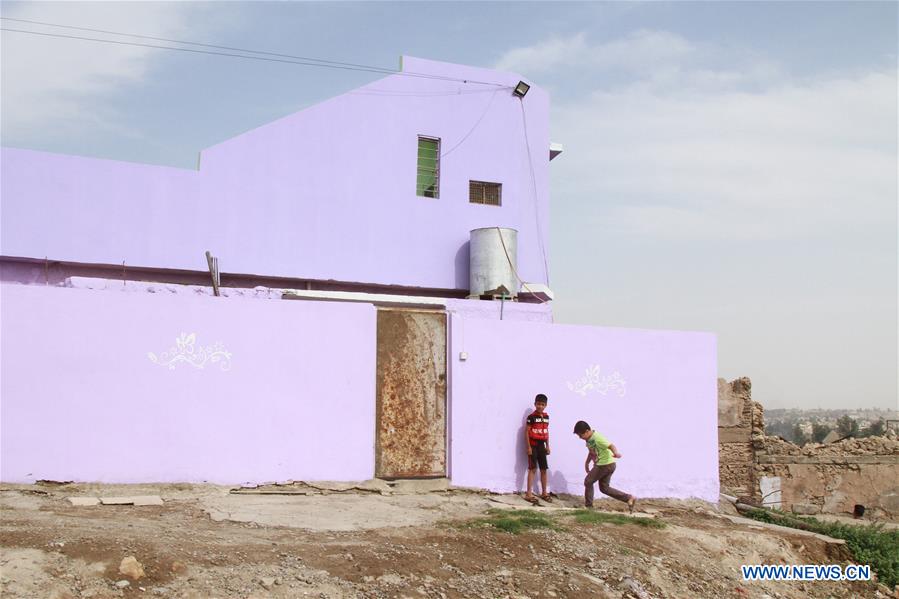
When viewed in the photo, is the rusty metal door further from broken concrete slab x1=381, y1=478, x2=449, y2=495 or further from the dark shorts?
the dark shorts

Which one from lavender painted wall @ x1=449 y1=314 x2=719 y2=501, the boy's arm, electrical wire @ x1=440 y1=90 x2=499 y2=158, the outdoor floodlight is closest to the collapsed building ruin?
lavender painted wall @ x1=449 y1=314 x2=719 y2=501

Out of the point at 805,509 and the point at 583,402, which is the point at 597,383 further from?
the point at 805,509

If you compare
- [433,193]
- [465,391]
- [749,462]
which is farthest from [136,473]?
[749,462]

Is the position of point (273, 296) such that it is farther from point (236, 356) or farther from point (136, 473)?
point (136, 473)

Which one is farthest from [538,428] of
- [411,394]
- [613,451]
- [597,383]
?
[411,394]

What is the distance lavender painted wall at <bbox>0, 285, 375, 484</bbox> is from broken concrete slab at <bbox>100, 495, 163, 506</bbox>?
664 millimetres

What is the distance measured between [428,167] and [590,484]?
818cm

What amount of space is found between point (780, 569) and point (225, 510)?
6515 mm

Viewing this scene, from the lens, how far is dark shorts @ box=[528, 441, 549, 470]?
11.0 meters

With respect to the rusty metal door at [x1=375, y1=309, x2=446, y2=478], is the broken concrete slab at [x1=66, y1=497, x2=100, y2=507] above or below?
below

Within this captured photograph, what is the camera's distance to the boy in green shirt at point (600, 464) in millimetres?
10977

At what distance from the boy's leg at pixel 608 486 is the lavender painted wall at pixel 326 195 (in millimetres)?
6528

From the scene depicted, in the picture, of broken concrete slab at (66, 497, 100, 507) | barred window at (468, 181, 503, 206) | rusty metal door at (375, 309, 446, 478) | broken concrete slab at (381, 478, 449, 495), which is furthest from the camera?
barred window at (468, 181, 503, 206)

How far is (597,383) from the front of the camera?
12.0m
